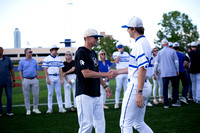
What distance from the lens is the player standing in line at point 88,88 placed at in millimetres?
3809

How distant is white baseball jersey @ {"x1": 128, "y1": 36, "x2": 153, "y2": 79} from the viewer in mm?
3361

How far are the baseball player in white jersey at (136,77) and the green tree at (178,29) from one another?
50970 millimetres

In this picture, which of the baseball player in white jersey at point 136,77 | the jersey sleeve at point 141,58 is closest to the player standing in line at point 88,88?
the baseball player in white jersey at point 136,77

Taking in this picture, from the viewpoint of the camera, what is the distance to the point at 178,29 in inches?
2074

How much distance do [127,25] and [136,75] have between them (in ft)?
2.95

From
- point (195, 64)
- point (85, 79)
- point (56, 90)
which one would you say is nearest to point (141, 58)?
point (85, 79)

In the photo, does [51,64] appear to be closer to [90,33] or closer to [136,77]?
[90,33]

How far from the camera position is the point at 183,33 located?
171ft

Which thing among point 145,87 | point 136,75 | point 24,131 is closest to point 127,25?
point 136,75

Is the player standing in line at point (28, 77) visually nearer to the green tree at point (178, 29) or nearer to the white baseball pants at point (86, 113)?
the white baseball pants at point (86, 113)

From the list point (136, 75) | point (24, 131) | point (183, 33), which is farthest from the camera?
point (183, 33)

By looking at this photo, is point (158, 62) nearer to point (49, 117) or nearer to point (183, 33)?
point (49, 117)

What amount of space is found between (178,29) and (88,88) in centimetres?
5375

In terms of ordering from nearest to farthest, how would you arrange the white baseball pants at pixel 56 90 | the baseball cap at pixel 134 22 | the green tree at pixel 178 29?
the baseball cap at pixel 134 22
the white baseball pants at pixel 56 90
the green tree at pixel 178 29
